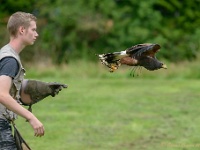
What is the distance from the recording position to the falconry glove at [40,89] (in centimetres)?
518

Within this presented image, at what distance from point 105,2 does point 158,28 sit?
1828mm

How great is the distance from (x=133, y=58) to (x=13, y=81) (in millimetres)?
840

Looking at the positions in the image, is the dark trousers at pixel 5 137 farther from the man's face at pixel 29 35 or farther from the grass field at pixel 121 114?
the grass field at pixel 121 114

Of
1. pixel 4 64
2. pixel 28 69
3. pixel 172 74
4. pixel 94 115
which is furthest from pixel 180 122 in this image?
pixel 28 69

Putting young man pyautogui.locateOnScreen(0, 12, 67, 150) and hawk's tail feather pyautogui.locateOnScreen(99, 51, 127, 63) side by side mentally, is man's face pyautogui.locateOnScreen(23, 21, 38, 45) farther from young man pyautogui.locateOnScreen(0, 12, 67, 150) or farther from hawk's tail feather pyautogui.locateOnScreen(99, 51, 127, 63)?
hawk's tail feather pyautogui.locateOnScreen(99, 51, 127, 63)

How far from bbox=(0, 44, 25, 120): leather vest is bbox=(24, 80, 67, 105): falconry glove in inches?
9.3

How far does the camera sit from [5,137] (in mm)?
4891

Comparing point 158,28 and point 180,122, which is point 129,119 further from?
point 158,28

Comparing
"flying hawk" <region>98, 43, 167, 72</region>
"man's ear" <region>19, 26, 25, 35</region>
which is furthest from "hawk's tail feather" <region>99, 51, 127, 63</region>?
"man's ear" <region>19, 26, 25, 35</region>

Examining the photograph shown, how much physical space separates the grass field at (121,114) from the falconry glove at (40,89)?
3.22 metres

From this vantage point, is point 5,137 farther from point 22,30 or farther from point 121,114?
point 121,114

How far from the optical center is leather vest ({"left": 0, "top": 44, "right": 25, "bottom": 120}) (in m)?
4.73

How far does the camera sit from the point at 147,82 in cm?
1656

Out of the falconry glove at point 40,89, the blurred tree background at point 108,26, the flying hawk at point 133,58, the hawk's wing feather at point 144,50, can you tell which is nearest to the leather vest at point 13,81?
the falconry glove at point 40,89
